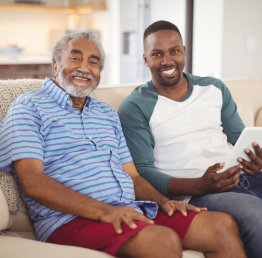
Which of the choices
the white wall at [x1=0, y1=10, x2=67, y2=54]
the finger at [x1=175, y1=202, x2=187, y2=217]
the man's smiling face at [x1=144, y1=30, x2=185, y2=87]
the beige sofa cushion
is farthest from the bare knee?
the white wall at [x1=0, y1=10, x2=67, y2=54]

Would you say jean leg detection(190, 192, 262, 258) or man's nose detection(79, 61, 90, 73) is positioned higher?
man's nose detection(79, 61, 90, 73)

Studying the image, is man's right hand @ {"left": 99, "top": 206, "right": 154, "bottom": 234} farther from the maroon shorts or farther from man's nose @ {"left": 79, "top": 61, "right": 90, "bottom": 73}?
man's nose @ {"left": 79, "top": 61, "right": 90, "bottom": 73}

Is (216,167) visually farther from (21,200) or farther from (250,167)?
(21,200)

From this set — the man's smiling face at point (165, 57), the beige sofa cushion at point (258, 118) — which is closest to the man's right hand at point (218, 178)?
the man's smiling face at point (165, 57)

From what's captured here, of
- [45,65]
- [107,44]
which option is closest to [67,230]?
[45,65]

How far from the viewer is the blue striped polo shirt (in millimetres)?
1456

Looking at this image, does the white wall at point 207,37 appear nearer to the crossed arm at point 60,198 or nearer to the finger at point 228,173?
the finger at point 228,173

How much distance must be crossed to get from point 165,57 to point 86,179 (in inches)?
30.1

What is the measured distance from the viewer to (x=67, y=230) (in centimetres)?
141

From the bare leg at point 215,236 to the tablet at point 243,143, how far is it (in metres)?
0.24

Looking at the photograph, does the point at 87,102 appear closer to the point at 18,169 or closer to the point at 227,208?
the point at 18,169

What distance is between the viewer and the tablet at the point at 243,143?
5.41 feet

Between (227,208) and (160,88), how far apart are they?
0.66 metres

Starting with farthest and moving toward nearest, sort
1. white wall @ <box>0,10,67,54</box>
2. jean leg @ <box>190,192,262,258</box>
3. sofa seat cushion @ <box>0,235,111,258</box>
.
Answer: white wall @ <box>0,10,67,54</box>
jean leg @ <box>190,192,262,258</box>
sofa seat cushion @ <box>0,235,111,258</box>
